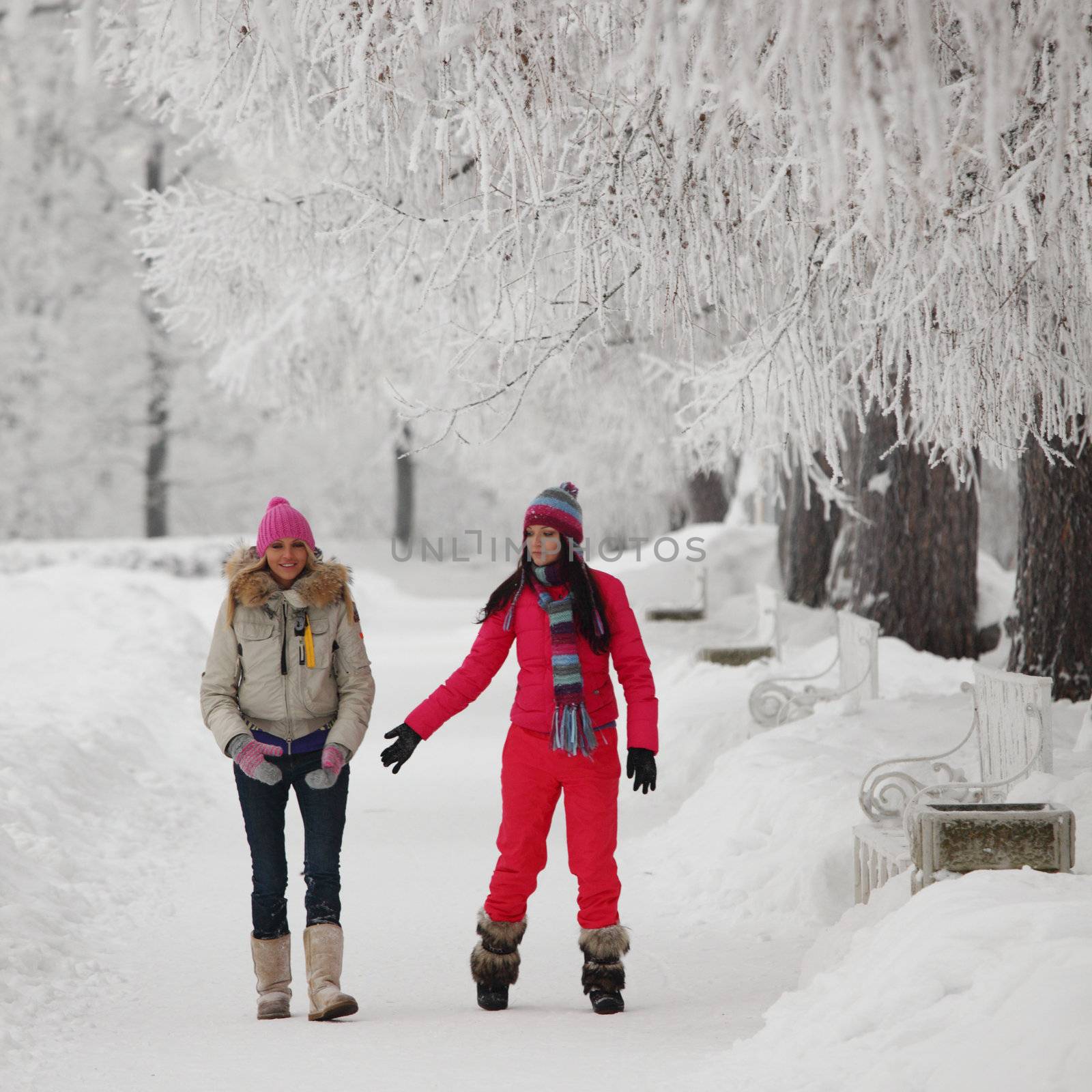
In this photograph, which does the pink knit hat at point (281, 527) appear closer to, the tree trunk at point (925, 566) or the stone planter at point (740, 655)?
the tree trunk at point (925, 566)

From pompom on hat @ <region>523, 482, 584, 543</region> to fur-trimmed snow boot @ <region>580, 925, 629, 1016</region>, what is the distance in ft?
4.42

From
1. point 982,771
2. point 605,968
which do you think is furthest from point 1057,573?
point 605,968

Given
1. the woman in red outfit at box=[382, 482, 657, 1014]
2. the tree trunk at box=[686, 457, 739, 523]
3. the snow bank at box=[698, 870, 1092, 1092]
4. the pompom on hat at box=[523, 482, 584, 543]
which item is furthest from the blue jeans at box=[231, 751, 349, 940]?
the tree trunk at box=[686, 457, 739, 523]

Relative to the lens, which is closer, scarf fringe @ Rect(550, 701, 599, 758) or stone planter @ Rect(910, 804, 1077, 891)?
stone planter @ Rect(910, 804, 1077, 891)

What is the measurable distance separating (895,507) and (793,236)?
267 inches

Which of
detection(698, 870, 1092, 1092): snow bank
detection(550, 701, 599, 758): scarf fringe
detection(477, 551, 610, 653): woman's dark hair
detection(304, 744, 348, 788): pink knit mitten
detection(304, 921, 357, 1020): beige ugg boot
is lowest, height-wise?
detection(304, 921, 357, 1020): beige ugg boot

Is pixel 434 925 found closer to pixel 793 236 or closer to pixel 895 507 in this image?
pixel 793 236

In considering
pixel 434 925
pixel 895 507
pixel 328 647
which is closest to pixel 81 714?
pixel 434 925

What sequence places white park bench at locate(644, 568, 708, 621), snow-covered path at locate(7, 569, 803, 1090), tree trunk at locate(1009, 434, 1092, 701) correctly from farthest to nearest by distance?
white park bench at locate(644, 568, 708, 621) → tree trunk at locate(1009, 434, 1092, 701) → snow-covered path at locate(7, 569, 803, 1090)

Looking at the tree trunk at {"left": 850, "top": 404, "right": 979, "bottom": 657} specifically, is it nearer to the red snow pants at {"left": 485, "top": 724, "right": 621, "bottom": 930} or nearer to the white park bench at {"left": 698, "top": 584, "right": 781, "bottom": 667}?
the white park bench at {"left": 698, "top": 584, "right": 781, "bottom": 667}

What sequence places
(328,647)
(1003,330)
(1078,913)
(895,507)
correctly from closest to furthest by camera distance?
(1078,913) → (328,647) → (1003,330) → (895,507)

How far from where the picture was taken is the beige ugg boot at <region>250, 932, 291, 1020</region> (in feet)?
15.5

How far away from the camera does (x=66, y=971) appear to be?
4949mm

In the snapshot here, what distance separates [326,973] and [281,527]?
1.51 m
